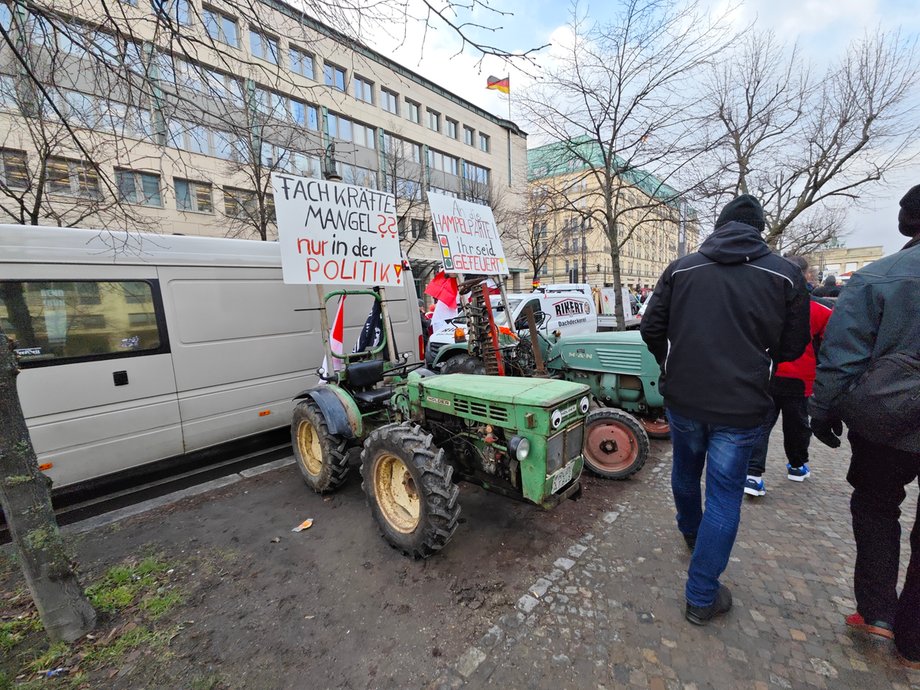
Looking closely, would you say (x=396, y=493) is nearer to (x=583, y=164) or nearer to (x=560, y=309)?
(x=560, y=309)

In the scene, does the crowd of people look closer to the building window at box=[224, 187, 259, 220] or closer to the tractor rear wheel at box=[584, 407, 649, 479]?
the tractor rear wheel at box=[584, 407, 649, 479]

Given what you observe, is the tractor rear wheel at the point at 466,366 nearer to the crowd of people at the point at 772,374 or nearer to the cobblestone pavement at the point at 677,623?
the cobblestone pavement at the point at 677,623

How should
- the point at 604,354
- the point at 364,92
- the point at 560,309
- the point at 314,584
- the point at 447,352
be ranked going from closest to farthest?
1. the point at 314,584
2. the point at 604,354
3. the point at 447,352
4. the point at 560,309
5. the point at 364,92

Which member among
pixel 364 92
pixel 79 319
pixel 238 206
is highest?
pixel 364 92

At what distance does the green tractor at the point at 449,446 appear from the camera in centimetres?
Answer: 266

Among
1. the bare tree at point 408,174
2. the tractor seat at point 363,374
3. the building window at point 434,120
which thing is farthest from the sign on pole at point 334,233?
the building window at point 434,120

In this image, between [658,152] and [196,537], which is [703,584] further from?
[658,152]

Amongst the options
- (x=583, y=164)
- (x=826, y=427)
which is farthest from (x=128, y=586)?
(x=583, y=164)

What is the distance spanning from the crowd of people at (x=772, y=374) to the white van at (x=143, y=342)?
4.66 m

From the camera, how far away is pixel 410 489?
10.2 ft

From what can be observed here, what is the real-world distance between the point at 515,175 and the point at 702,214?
2659cm

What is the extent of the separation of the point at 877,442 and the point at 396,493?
2895 mm

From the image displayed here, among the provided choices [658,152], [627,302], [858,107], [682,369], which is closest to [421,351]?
[682,369]

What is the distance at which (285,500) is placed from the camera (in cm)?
404
